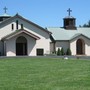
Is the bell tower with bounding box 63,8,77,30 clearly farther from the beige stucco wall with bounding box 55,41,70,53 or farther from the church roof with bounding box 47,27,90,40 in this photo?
the beige stucco wall with bounding box 55,41,70,53

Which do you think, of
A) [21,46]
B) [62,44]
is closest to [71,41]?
[62,44]

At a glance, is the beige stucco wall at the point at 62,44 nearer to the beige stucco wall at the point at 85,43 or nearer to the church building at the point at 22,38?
the beige stucco wall at the point at 85,43

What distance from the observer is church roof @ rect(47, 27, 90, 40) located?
216 feet

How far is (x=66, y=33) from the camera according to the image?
2685 inches

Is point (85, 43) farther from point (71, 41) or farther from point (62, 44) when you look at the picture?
point (62, 44)

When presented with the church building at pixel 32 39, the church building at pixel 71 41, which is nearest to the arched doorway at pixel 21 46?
the church building at pixel 32 39

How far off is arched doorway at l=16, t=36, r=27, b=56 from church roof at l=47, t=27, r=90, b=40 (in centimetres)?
770

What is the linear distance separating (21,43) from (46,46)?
403cm

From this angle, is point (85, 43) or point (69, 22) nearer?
point (85, 43)

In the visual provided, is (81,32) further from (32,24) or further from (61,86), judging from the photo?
(61,86)

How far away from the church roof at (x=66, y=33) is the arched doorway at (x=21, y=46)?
770 cm

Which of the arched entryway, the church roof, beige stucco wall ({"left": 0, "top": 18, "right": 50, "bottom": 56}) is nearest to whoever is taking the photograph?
beige stucco wall ({"left": 0, "top": 18, "right": 50, "bottom": 56})

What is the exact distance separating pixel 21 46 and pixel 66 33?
452 inches

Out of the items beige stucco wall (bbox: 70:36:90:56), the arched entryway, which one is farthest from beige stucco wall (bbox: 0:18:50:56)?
the arched entryway
